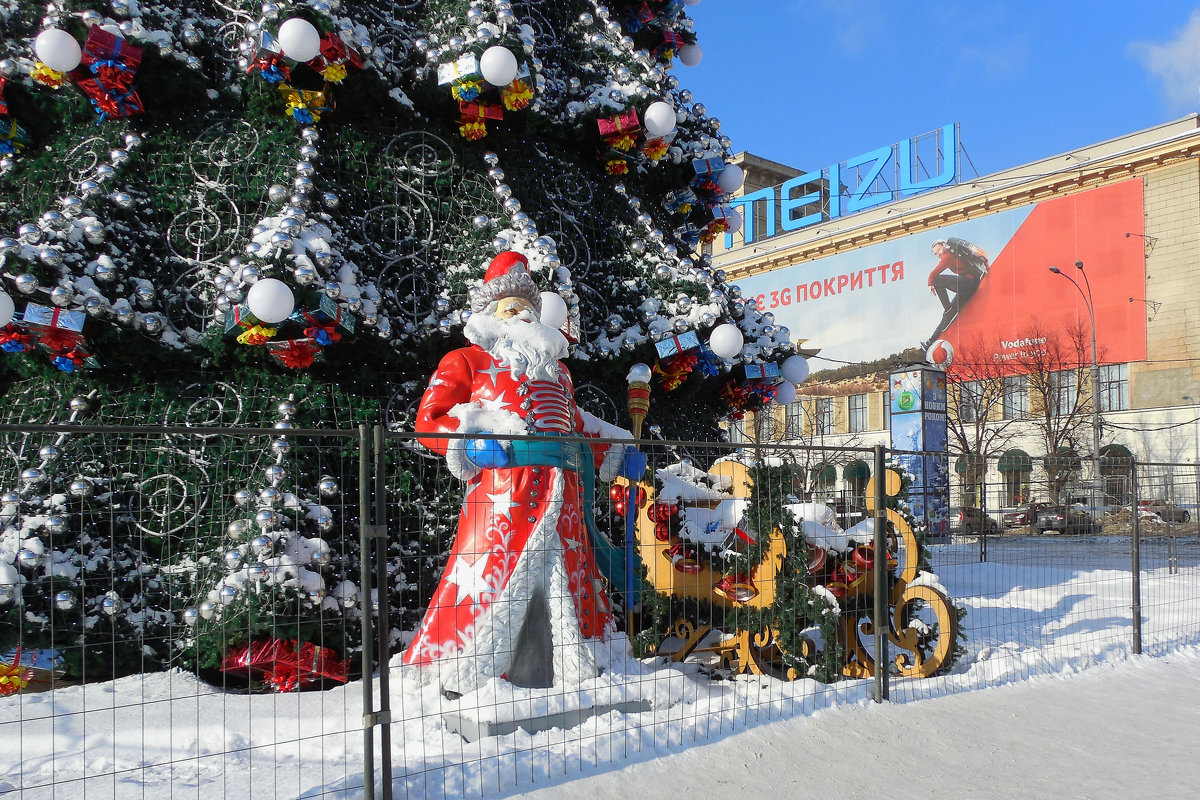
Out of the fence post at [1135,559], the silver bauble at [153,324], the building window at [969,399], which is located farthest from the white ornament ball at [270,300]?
the building window at [969,399]

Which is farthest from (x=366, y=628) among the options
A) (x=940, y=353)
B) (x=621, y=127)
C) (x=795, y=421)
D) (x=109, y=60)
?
(x=795, y=421)

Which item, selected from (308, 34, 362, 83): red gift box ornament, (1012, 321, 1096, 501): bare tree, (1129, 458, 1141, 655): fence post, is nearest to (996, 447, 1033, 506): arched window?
(1129, 458, 1141, 655): fence post

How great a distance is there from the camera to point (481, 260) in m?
6.11

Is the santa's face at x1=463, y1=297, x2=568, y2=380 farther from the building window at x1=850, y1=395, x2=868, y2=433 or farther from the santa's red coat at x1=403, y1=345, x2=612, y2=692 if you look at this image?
the building window at x1=850, y1=395, x2=868, y2=433

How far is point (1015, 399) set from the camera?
109ft

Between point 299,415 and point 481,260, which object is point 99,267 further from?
point 481,260

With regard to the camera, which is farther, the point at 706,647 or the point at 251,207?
the point at 706,647

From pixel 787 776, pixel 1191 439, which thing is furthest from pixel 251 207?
Result: pixel 1191 439

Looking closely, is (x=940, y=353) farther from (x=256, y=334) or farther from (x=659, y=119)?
(x=256, y=334)

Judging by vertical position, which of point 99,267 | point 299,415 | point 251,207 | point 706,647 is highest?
point 251,207

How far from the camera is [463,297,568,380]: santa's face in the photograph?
16.3 ft

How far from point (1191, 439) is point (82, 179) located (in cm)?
3083

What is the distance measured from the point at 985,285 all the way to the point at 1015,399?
4.78m

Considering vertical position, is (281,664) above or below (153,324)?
below
